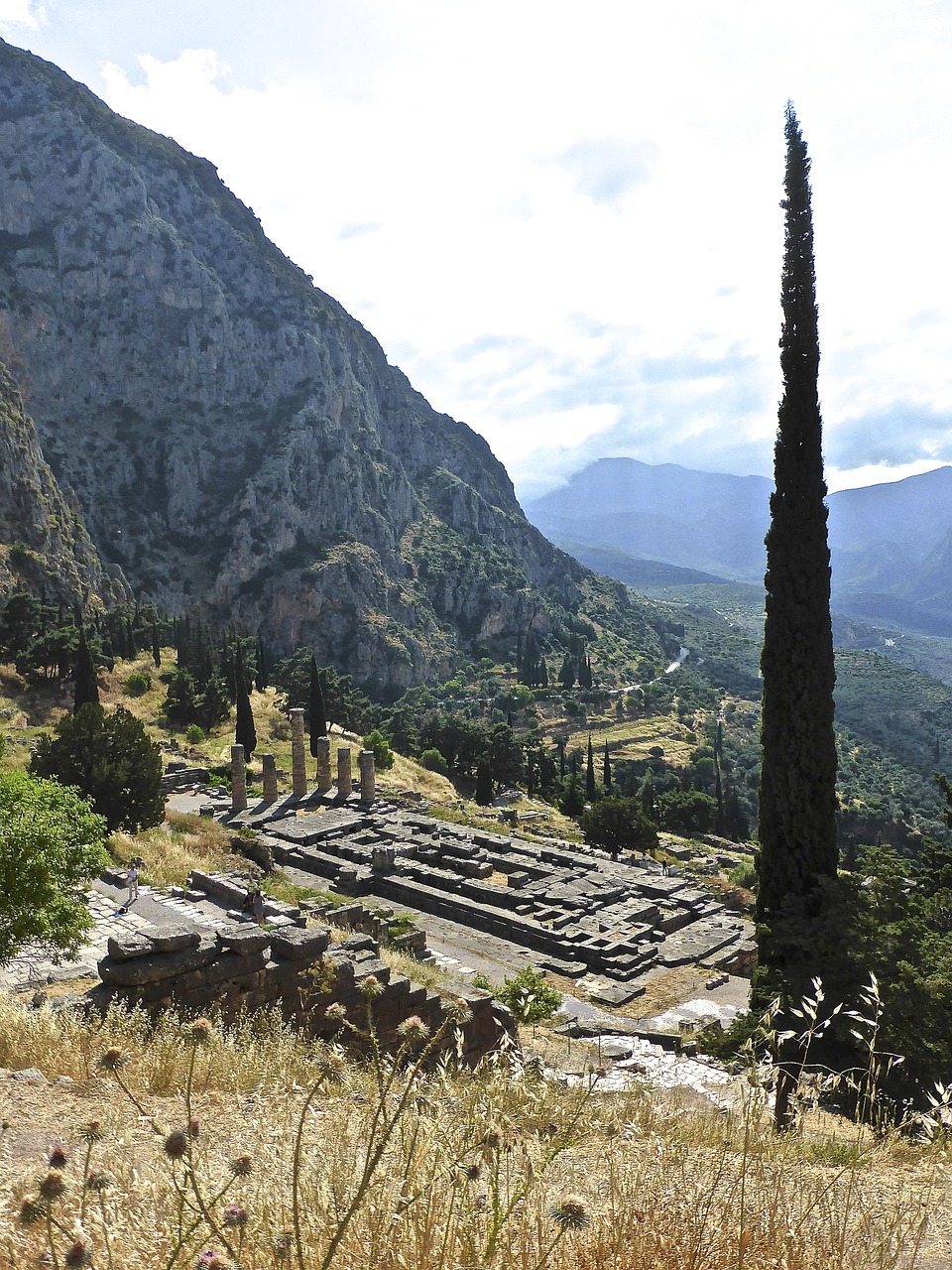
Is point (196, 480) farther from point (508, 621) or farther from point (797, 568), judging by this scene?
point (797, 568)

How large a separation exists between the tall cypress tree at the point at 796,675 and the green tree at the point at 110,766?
15.8 m

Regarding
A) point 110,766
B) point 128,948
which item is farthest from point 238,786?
point 128,948

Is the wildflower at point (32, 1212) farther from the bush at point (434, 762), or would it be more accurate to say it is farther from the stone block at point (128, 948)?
the bush at point (434, 762)

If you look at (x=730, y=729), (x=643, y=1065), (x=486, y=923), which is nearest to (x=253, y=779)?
(x=486, y=923)

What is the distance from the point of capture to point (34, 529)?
220ft

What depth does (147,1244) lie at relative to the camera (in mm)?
2486

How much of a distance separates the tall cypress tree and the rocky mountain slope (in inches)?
2218

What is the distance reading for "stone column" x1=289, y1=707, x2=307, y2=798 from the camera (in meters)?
34.4

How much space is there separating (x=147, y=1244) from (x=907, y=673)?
132m

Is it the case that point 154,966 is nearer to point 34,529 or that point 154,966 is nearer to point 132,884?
point 132,884

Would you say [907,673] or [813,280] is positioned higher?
[813,280]

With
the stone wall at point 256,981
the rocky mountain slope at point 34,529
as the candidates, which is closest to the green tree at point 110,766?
the stone wall at point 256,981

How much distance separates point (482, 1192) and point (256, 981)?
5.93 meters

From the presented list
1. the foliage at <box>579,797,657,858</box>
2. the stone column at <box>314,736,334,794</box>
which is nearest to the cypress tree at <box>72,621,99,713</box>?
the stone column at <box>314,736,334,794</box>
